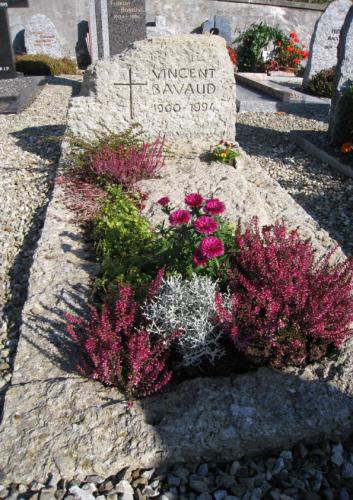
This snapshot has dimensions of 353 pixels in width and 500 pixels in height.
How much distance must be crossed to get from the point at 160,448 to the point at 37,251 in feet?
6.33

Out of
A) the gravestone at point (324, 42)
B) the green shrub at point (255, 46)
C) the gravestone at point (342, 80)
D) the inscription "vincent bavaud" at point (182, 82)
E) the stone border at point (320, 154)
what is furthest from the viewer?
the green shrub at point (255, 46)

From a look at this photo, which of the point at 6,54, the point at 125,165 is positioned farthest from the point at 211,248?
the point at 6,54

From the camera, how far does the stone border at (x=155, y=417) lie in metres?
1.97

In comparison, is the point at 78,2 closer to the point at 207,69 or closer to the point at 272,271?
the point at 207,69

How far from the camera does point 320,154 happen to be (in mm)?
6711

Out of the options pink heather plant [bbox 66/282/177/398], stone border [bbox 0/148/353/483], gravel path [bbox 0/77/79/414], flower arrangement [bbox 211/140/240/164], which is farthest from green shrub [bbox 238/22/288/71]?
stone border [bbox 0/148/353/483]

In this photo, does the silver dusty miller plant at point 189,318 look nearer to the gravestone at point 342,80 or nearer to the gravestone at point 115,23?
the gravestone at point 342,80

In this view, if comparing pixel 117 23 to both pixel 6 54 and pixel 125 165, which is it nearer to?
pixel 6 54

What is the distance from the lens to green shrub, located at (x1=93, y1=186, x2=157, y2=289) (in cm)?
290

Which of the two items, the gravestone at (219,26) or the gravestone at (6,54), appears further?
the gravestone at (219,26)

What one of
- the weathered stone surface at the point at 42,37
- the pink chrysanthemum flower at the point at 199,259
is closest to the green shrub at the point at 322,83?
the pink chrysanthemum flower at the point at 199,259

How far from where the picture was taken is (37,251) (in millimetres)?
3438

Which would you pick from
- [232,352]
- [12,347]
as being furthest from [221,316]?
[12,347]

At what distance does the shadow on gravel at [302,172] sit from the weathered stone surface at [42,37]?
38.1 ft
